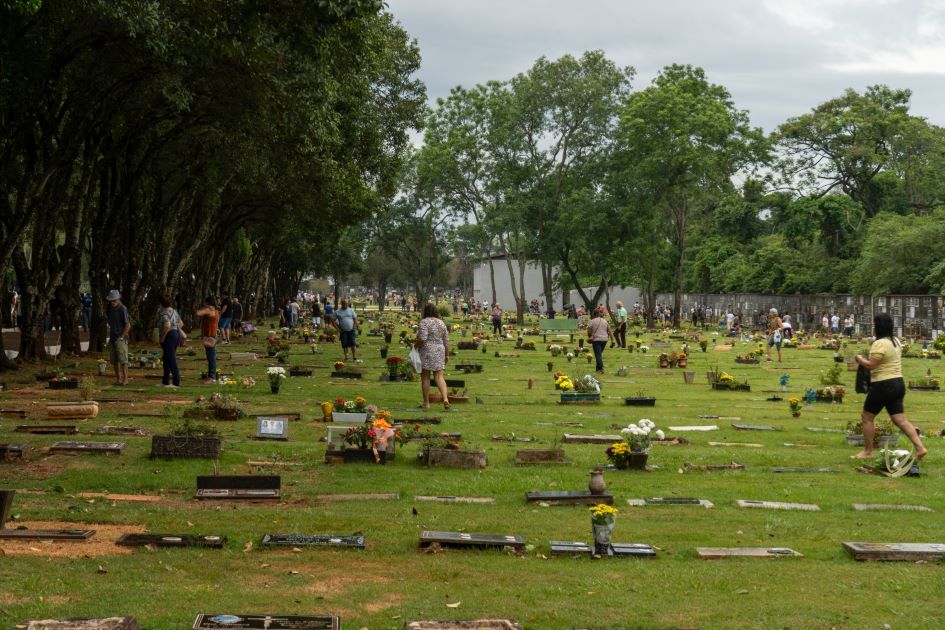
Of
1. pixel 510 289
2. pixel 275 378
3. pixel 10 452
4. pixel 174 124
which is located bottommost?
pixel 10 452

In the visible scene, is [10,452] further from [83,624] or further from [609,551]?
[609,551]

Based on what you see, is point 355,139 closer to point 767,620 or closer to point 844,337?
point 767,620

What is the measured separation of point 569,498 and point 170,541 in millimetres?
4646

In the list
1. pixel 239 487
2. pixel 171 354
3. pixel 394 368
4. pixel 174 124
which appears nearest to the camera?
pixel 239 487

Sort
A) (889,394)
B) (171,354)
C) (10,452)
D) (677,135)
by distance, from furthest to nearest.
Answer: (677,135)
(171,354)
(889,394)
(10,452)

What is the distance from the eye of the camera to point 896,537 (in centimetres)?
1124

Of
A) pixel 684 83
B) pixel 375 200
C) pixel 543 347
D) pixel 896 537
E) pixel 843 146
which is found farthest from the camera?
pixel 843 146

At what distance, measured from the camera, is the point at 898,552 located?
10250 millimetres

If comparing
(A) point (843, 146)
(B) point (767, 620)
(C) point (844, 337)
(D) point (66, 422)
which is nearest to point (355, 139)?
(D) point (66, 422)

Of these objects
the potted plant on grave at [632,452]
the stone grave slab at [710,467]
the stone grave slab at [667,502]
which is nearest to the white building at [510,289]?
the stone grave slab at [710,467]

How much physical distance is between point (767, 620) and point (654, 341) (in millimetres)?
45706

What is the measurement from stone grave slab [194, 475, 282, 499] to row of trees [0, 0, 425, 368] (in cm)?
676

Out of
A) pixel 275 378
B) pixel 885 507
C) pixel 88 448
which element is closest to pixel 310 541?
pixel 88 448

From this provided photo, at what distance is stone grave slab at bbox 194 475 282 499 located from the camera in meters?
12.8
